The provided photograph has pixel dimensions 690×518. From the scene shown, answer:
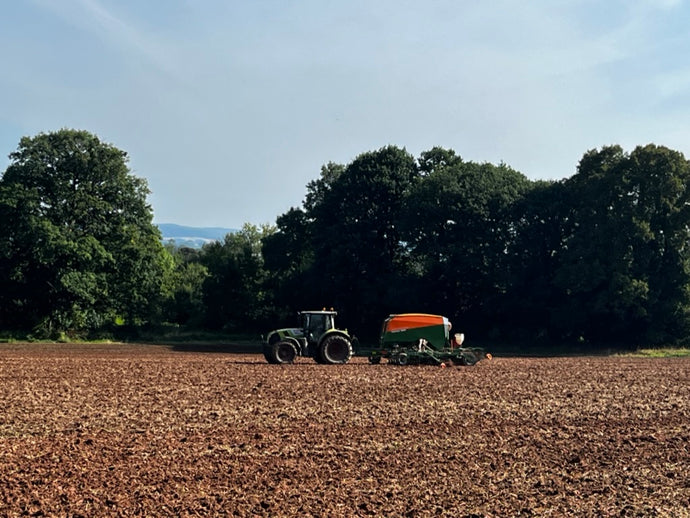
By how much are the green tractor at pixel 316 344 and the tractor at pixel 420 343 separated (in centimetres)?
152

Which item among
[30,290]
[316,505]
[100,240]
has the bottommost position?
[316,505]

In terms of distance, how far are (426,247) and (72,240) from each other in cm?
2608

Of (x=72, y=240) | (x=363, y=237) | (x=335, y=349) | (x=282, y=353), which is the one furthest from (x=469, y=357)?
(x=72, y=240)

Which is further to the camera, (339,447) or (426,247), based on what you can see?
(426,247)

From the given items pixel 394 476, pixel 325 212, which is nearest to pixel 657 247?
pixel 325 212

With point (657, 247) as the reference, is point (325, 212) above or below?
above

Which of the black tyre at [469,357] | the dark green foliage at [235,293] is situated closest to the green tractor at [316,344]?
the black tyre at [469,357]

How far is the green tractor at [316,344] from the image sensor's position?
3156 cm

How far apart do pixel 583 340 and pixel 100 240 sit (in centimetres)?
3735

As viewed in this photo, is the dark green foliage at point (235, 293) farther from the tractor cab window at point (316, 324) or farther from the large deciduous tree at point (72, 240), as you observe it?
the tractor cab window at point (316, 324)

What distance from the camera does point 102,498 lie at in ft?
34.0

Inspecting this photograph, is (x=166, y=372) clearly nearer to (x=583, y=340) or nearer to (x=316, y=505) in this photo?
(x=316, y=505)

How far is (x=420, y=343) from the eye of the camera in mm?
31703

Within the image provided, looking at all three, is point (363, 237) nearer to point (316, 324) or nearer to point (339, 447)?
point (316, 324)
